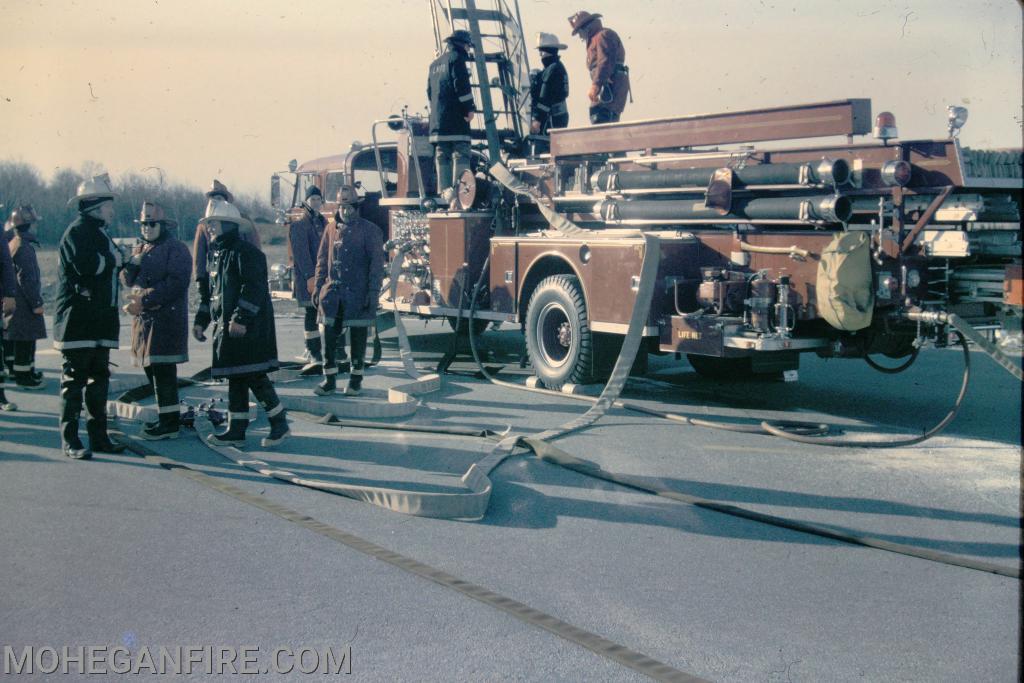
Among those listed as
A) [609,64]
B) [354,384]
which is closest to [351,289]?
[354,384]

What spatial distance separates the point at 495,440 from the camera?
754 centimetres

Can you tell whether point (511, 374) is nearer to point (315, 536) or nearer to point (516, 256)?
point (516, 256)

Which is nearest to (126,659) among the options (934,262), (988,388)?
(934,262)

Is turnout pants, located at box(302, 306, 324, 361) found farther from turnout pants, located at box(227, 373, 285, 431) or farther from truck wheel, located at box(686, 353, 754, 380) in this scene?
truck wheel, located at box(686, 353, 754, 380)

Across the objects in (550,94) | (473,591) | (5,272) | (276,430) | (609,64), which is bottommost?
(473,591)

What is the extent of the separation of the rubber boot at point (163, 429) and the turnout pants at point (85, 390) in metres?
0.49

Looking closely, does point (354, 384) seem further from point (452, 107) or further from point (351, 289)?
point (452, 107)

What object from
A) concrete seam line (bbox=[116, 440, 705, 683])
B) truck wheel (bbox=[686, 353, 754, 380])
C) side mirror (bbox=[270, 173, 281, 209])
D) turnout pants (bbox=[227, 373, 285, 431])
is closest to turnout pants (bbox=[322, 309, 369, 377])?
turnout pants (bbox=[227, 373, 285, 431])

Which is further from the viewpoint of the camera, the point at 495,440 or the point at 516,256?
the point at 516,256

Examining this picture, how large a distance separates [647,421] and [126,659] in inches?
208

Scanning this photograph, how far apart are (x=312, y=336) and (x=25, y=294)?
9.21 feet

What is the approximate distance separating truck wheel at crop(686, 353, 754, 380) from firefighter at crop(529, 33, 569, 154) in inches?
125

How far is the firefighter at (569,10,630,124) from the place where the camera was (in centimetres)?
1097

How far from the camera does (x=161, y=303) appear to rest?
7754 mm
